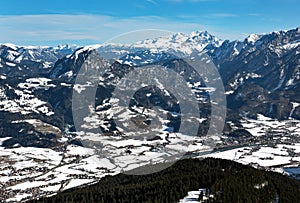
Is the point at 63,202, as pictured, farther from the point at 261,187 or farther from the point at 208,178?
the point at 261,187

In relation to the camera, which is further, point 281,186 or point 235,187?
point 281,186

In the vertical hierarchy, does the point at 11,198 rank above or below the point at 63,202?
below

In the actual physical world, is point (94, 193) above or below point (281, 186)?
below

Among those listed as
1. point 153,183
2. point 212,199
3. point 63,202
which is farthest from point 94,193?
point 212,199

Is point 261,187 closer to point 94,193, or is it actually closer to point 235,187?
point 235,187

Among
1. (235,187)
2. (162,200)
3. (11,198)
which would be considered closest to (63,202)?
(162,200)

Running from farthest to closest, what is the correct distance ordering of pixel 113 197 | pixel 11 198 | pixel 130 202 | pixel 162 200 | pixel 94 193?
pixel 11 198
pixel 94 193
pixel 113 197
pixel 130 202
pixel 162 200

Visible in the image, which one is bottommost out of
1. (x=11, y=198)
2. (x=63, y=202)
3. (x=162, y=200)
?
(x=11, y=198)

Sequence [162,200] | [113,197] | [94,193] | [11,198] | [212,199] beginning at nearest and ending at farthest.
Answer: [212,199] → [162,200] → [113,197] → [94,193] → [11,198]

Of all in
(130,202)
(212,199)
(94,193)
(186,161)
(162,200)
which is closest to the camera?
(212,199)
